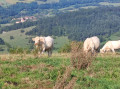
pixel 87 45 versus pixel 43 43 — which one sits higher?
pixel 43 43

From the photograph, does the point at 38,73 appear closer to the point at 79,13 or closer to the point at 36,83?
the point at 36,83

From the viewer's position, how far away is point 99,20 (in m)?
179

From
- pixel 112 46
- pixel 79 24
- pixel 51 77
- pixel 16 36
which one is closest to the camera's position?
pixel 51 77

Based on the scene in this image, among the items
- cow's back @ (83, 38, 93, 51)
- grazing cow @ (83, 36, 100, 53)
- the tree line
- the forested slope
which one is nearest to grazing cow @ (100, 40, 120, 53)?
grazing cow @ (83, 36, 100, 53)

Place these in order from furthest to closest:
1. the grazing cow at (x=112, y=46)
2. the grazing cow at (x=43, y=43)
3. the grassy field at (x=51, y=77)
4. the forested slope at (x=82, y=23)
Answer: the forested slope at (x=82, y=23)
the grazing cow at (x=112, y=46)
the grazing cow at (x=43, y=43)
the grassy field at (x=51, y=77)

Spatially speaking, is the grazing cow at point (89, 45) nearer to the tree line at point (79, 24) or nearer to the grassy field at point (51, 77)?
the grassy field at point (51, 77)

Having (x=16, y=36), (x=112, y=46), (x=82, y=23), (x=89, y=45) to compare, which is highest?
(x=89, y=45)

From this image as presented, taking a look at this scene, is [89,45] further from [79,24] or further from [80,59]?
[79,24]

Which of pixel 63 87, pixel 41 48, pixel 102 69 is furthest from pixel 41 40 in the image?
pixel 63 87

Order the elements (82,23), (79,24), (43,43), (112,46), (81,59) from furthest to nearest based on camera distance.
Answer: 1. (82,23)
2. (79,24)
3. (112,46)
4. (43,43)
5. (81,59)

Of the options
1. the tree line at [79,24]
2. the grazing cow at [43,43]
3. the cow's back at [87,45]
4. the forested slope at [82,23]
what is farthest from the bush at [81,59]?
the forested slope at [82,23]

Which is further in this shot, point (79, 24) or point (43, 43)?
point (79, 24)

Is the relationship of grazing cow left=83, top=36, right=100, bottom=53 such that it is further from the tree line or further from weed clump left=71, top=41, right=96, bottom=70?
the tree line

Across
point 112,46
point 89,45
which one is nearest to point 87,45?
point 89,45
